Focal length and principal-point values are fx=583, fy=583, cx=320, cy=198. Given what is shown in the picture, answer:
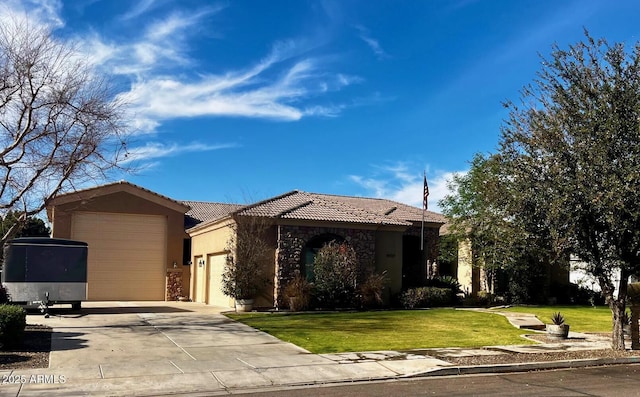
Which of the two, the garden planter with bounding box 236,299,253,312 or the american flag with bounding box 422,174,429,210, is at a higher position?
the american flag with bounding box 422,174,429,210

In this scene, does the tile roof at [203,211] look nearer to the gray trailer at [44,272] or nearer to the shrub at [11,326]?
the gray trailer at [44,272]

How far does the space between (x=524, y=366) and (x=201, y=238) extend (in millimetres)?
19386

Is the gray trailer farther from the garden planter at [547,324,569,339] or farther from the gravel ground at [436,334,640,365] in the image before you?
the garden planter at [547,324,569,339]

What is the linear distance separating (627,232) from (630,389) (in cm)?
471

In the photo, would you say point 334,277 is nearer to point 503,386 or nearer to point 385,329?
point 385,329

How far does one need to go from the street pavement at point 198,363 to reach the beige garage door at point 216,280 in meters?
7.28

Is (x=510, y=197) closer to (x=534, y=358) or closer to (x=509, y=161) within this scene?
(x=509, y=161)

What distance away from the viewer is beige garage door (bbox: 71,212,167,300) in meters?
28.8

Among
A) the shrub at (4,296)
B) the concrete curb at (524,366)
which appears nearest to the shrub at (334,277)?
the shrub at (4,296)

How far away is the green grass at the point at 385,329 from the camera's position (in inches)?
593

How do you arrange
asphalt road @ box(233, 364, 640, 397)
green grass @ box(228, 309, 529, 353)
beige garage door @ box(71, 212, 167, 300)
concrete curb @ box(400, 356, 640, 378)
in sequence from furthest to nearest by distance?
beige garage door @ box(71, 212, 167, 300)
green grass @ box(228, 309, 529, 353)
concrete curb @ box(400, 356, 640, 378)
asphalt road @ box(233, 364, 640, 397)

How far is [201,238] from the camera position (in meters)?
28.7

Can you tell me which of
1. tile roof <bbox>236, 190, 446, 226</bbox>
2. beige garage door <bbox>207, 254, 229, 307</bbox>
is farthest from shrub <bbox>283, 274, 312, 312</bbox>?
beige garage door <bbox>207, 254, 229, 307</bbox>

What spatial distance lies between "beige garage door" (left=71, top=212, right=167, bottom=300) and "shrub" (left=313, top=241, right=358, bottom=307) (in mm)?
10447
